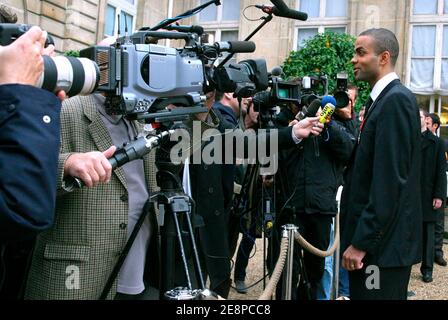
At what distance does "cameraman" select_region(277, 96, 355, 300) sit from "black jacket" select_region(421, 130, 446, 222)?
2.36m

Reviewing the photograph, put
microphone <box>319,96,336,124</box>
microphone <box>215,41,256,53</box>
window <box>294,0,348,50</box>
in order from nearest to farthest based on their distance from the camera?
microphone <box>215,41,256,53</box> < microphone <box>319,96,336,124</box> < window <box>294,0,348,50</box>

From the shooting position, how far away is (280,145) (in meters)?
2.78

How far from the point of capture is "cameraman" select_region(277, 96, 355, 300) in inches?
127

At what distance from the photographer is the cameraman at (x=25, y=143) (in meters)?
0.98

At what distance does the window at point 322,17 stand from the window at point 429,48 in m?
1.69

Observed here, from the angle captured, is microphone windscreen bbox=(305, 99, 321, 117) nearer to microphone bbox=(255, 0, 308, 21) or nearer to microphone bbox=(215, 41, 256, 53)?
microphone bbox=(255, 0, 308, 21)

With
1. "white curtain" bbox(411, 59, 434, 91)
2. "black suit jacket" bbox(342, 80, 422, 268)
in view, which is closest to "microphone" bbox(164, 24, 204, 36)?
"black suit jacket" bbox(342, 80, 422, 268)

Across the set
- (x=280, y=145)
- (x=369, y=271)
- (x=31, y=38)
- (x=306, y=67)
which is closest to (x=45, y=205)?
(x=31, y=38)

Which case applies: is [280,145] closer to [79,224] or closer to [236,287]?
[79,224]

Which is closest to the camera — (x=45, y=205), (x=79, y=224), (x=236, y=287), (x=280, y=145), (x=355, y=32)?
(x=45, y=205)

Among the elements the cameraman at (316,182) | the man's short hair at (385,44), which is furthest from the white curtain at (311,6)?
the man's short hair at (385,44)

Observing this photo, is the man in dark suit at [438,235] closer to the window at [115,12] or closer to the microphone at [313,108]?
the microphone at [313,108]

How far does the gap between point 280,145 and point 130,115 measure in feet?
4.59

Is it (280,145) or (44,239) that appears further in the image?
(280,145)
